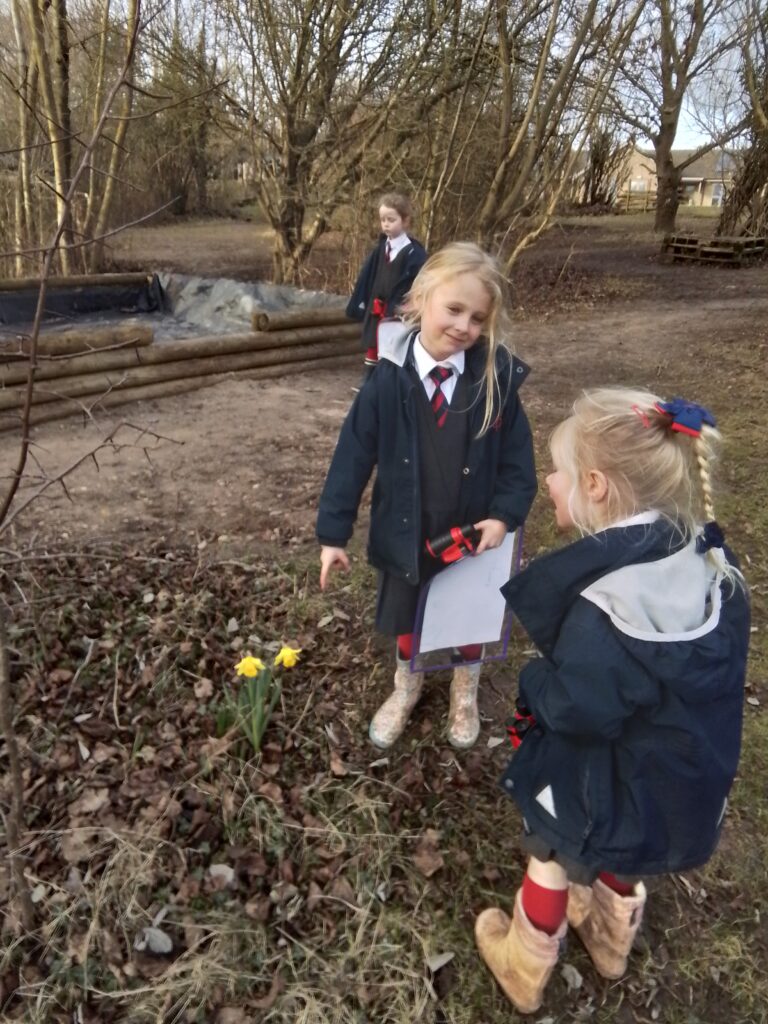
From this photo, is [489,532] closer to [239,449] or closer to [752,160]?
[239,449]

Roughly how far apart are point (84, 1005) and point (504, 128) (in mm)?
9649

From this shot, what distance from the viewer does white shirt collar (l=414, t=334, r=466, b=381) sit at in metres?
2.14

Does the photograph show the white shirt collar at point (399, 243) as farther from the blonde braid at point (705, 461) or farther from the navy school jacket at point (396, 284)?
the blonde braid at point (705, 461)

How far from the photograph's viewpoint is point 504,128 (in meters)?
9.09

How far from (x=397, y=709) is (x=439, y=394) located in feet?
3.66

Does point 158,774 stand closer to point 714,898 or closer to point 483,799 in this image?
point 483,799

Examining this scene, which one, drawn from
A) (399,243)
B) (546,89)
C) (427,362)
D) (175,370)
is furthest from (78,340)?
(546,89)

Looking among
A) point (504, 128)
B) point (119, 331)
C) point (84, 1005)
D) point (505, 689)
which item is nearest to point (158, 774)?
point (84, 1005)

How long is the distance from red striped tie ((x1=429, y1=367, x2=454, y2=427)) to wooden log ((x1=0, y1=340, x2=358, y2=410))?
12.5ft

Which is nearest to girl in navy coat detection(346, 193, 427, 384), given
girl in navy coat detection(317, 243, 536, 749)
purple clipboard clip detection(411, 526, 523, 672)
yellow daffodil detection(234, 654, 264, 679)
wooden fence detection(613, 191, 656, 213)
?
purple clipboard clip detection(411, 526, 523, 672)

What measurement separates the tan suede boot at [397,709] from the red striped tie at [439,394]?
89 cm

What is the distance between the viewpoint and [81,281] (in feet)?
28.4

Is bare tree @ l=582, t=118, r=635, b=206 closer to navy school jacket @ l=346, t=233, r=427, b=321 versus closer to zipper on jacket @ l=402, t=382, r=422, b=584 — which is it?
navy school jacket @ l=346, t=233, r=427, b=321

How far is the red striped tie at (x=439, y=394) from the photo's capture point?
2143mm
